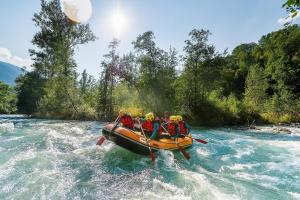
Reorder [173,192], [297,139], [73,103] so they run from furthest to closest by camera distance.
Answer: [73,103]
[297,139]
[173,192]

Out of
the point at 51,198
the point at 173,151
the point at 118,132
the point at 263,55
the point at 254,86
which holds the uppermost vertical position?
the point at 263,55

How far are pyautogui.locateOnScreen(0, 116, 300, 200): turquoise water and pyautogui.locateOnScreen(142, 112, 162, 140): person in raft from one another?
0.82 m

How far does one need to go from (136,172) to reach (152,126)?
312 cm

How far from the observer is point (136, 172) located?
321 inches

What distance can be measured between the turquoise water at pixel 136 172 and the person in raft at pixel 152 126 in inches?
32.4

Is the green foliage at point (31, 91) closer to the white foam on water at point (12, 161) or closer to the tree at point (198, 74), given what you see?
the tree at point (198, 74)

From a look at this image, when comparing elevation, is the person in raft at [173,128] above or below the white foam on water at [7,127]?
above

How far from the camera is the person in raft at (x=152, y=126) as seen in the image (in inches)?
408

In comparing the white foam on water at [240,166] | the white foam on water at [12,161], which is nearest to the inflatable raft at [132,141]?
the white foam on water at [240,166]

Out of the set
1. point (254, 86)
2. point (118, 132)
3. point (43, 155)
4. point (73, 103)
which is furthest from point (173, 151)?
point (254, 86)

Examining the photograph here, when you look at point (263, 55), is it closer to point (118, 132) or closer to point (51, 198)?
point (118, 132)

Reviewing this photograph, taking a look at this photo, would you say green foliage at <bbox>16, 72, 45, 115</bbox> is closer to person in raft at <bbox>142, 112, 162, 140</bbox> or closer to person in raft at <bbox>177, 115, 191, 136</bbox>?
person in raft at <bbox>177, 115, 191, 136</bbox>

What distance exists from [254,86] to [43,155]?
2548 centimetres

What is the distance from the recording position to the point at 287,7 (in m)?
3.95
